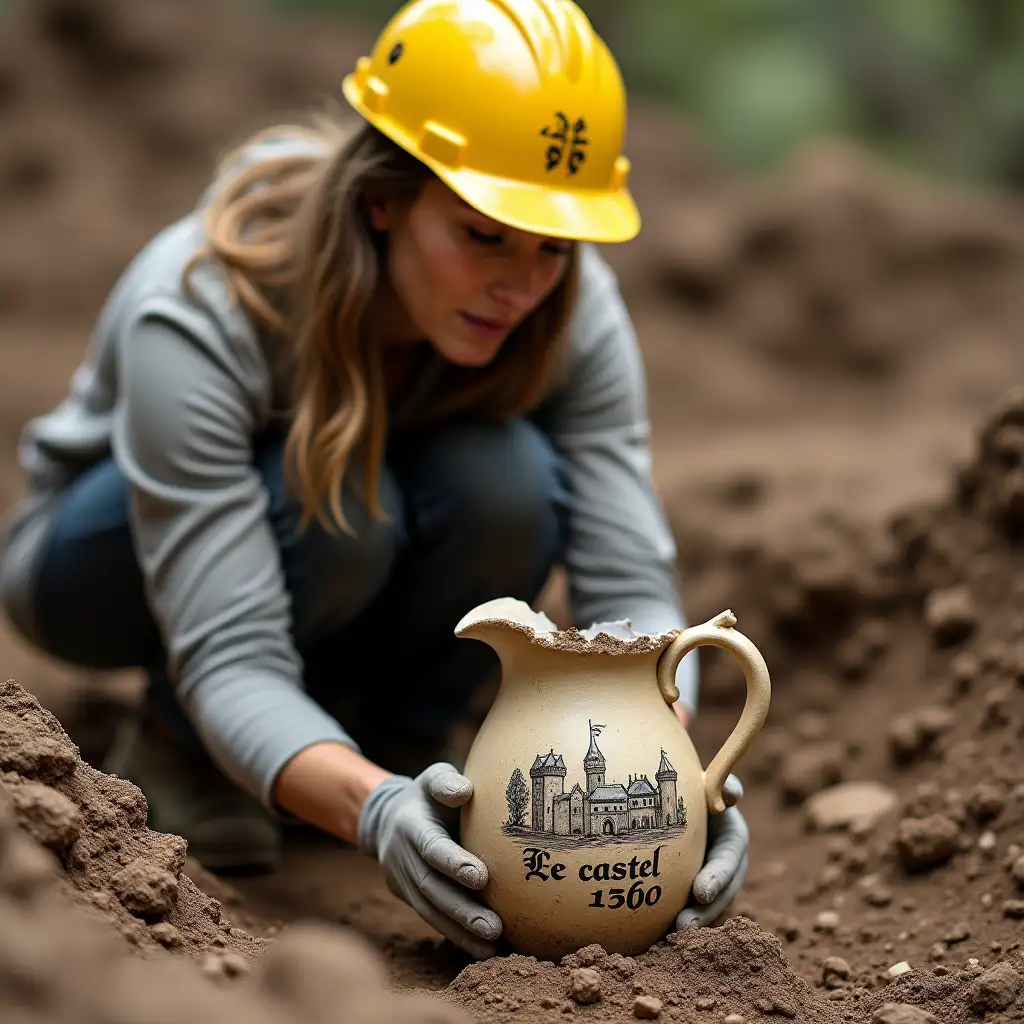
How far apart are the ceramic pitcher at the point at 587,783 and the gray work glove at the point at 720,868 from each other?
21mm

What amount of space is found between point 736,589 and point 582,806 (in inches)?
66.1

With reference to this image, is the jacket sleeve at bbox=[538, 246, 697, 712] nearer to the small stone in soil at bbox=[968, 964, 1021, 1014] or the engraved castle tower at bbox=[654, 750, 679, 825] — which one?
the engraved castle tower at bbox=[654, 750, 679, 825]

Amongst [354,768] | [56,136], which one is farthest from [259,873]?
[56,136]

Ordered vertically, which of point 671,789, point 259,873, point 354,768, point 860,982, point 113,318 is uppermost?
point 113,318

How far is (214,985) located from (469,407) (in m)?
1.27

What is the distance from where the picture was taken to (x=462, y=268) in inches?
80.4

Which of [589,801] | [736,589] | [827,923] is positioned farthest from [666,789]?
[736,589]

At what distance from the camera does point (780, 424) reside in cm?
477

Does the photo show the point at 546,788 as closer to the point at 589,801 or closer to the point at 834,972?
the point at 589,801

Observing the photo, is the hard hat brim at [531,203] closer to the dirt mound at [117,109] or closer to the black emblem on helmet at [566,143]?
the black emblem on helmet at [566,143]

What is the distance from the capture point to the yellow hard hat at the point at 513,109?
1.99 metres

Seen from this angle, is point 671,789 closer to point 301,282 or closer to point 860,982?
point 860,982

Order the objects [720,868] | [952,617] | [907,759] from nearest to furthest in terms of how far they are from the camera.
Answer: [720,868] < [907,759] < [952,617]

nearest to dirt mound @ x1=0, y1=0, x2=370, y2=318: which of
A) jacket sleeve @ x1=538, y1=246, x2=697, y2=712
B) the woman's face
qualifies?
jacket sleeve @ x1=538, y1=246, x2=697, y2=712
